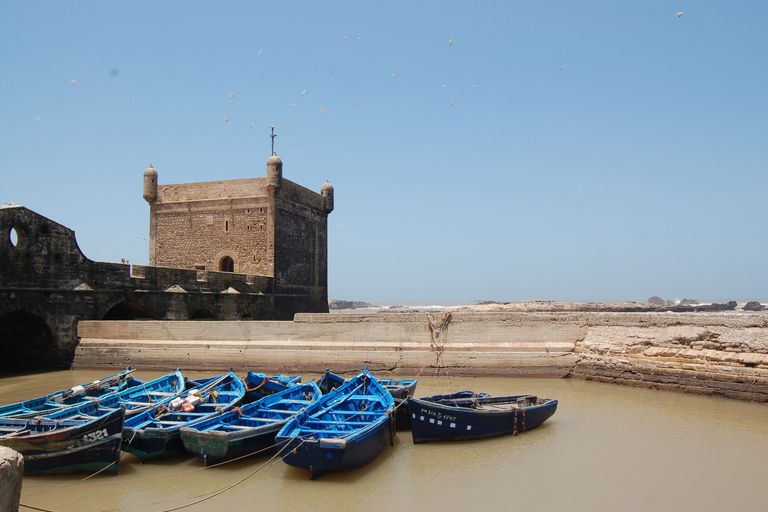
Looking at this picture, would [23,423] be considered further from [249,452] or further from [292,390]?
[292,390]

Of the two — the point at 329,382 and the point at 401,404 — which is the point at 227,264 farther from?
the point at 401,404

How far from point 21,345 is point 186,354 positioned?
5.32 metres

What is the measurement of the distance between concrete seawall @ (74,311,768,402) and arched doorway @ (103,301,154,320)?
8.17ft

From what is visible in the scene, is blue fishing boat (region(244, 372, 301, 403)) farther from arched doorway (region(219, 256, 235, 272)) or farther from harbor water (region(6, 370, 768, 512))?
arched doorway (region(219, 256, 235, 272))

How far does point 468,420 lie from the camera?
8523mm

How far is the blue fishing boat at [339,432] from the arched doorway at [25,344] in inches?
458

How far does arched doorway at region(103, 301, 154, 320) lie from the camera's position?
18922 millimetres

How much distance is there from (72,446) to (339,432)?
349 centimetres

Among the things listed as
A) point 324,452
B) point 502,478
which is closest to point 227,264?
point 324,452

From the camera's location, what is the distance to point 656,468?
296 inches

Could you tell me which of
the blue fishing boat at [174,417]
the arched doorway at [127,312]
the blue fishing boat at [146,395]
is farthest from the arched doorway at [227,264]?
the blue fishing boat at [174,417]

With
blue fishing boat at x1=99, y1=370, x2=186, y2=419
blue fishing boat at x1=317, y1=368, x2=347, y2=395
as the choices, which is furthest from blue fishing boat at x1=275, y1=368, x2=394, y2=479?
blue fishing boat at x1=99, y1=370, x2=186, y2=419

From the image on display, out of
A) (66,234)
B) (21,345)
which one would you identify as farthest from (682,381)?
(21,345)

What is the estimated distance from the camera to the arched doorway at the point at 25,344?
53.6 ft
